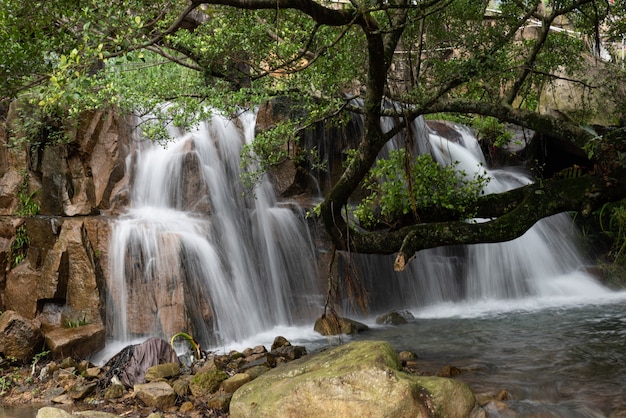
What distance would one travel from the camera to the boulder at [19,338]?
8.38m

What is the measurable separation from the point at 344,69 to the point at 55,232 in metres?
5.68

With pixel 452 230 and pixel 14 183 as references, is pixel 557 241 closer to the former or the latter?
pixel 452 230

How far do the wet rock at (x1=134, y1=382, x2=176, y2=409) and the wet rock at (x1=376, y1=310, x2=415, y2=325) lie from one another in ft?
17.8

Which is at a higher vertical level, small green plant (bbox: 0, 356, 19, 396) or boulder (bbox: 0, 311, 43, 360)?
boulder (bbox: 0, 311, 43, 360)

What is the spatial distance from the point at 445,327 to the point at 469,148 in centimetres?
838

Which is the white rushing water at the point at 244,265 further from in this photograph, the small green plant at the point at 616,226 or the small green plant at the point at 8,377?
the small green plant at the point at 8,377

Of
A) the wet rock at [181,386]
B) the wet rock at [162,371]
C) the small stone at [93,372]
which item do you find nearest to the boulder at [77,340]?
the small stone at [93,372]

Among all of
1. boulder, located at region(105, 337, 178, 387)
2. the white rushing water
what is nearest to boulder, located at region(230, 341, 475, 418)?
boulder, located at region(105, 337, 178, 387)

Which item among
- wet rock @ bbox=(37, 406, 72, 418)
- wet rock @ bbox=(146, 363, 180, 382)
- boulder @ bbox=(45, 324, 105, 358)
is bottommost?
wet rock @ bbox=(146, 363, 180, 382)

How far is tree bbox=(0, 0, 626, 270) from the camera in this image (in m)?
5.63

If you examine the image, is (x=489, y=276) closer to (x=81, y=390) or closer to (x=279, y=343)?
(x=279, y=343)

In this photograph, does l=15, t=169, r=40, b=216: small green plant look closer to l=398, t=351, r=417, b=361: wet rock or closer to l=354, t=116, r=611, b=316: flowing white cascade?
l=354, t=116, r=611, b=316: flowing white cascade

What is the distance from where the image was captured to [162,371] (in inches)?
289

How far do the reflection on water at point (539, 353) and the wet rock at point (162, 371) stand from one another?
3269 millimetres
